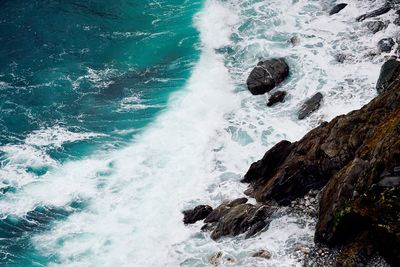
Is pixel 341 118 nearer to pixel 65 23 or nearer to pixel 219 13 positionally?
pixel 219 13

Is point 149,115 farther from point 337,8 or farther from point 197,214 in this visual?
point 337,8

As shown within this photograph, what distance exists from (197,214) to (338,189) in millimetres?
6479

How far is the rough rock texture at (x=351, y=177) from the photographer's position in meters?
9.34

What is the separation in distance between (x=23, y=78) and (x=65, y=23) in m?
6.71

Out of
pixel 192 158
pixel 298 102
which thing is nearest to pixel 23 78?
pixel 192 158

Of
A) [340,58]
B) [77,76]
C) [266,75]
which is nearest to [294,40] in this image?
[340,58]

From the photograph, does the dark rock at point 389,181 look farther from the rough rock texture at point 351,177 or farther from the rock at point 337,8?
the rock at point 337,8

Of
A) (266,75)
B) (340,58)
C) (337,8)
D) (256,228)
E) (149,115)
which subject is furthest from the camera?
(337,8)

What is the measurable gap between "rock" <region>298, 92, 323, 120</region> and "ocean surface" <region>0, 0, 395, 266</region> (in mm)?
365

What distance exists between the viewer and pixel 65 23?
31.6m

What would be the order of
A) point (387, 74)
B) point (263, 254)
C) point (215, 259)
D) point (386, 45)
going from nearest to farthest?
point (263, 254), point (215, 259), point (387, 74), point (386, 45)

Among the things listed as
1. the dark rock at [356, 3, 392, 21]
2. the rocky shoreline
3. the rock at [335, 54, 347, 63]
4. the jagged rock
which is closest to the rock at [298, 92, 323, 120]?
the rocky shoreline

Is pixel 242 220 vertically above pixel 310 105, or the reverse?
pixel 310 105

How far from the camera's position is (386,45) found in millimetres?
21391
